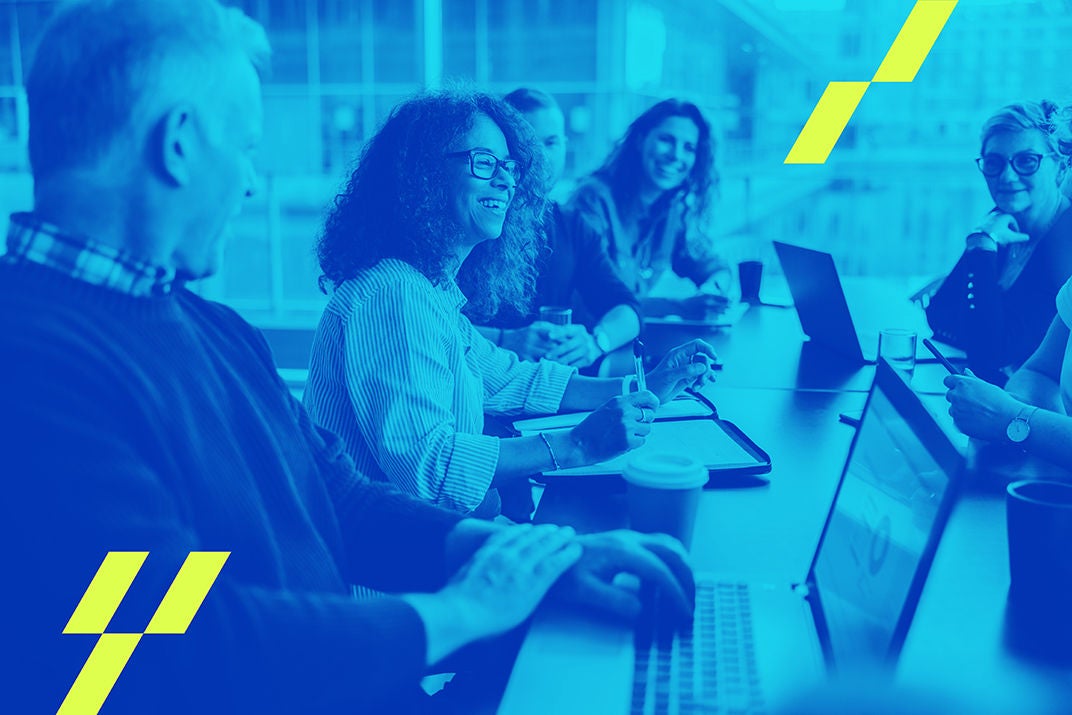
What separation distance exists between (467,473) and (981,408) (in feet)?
2.62

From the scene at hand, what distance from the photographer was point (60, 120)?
2.66ft

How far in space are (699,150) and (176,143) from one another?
2.59 metres

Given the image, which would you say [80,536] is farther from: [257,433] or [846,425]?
[846,425]

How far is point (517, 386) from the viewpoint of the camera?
1.91m

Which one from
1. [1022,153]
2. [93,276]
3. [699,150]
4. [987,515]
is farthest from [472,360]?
[699,150]

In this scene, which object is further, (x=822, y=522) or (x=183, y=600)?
(x=822, y=522)

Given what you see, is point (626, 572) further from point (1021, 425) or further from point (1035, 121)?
point (1035, 121)

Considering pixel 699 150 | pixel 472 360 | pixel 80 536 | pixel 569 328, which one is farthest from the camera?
pixel 699 150

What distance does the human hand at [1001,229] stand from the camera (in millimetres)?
2459

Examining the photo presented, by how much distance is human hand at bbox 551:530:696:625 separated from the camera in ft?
3.24

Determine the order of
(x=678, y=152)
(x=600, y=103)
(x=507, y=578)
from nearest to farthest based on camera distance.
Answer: (x=507, y=578), (x=678, y=152), (x=600, y=103)

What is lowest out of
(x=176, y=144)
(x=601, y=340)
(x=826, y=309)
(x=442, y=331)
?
(x=601, y=340)

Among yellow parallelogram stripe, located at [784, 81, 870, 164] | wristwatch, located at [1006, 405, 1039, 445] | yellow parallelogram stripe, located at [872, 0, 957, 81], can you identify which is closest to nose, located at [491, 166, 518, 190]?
wristwatch, located at [1006, 405, 1039, 445]

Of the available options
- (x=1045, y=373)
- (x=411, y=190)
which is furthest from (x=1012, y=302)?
(x=411, y=190)
